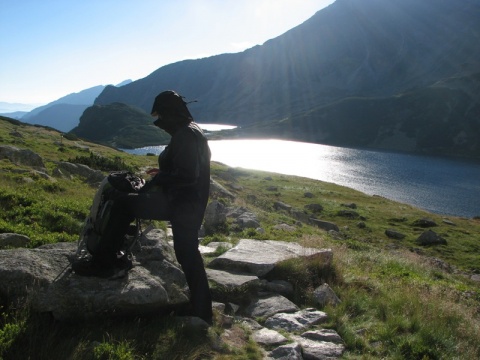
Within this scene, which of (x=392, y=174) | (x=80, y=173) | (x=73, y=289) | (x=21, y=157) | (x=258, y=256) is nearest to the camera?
(x=73, y=289)

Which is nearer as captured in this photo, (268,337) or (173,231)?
(173,231)

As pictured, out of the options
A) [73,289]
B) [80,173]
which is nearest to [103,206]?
[73,289]

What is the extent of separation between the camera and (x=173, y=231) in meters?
6.57

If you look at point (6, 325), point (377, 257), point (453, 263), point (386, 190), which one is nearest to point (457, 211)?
point (386, 190)

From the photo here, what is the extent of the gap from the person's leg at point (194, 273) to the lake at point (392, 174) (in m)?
86.9

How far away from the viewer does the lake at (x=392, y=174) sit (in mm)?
93519

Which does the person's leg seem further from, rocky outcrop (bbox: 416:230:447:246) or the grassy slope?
rocky outcrop (bbox: 416:230:447:246)

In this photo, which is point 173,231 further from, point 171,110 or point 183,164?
point 171,110

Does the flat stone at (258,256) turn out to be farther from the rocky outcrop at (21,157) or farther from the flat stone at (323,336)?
the rocky outcrop at (21,157)

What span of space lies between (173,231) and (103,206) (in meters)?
1.20

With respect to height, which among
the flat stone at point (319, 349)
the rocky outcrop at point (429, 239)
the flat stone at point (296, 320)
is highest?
the flat stone at point (296, 320)

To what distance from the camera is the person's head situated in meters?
6.57

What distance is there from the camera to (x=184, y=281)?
23.7 feet

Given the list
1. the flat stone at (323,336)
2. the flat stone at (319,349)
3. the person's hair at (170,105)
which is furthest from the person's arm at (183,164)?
the flat stone at (323,336)
